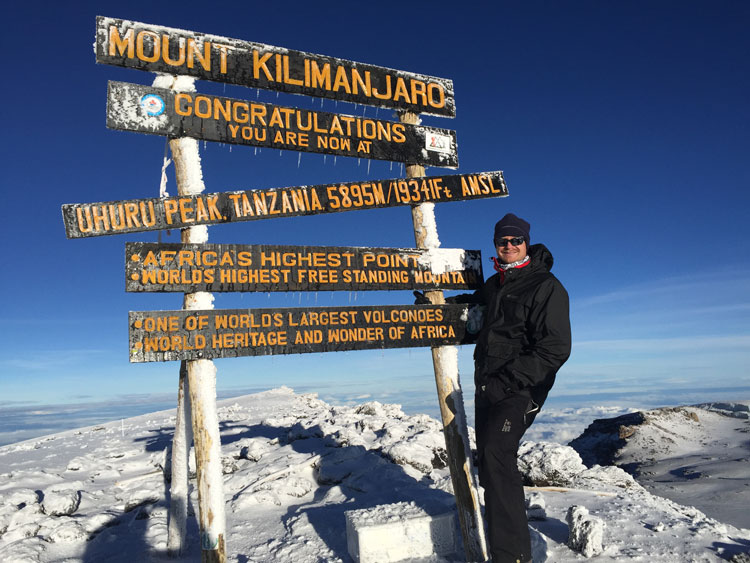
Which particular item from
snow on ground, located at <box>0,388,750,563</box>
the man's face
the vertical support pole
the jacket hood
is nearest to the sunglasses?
the man's face

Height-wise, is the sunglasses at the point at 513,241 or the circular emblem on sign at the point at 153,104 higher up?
the circular emblem on sign at the point at 153,104

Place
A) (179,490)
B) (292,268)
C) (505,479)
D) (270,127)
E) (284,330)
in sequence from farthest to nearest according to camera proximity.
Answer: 1. (179,490)
2. (270,127)
3. (292,268)
4. (284,330)
5. (505,479)

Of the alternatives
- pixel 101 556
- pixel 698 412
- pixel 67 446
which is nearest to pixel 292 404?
pixel 67 446

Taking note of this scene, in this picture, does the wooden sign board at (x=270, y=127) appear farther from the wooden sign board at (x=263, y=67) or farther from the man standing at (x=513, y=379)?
the man standing at (x=513, y=379)

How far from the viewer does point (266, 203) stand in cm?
445

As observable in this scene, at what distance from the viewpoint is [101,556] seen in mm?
5336

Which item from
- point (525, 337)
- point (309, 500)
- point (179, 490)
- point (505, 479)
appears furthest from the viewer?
point (309, 500)

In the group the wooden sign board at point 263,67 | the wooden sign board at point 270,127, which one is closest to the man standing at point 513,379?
the wooden sign board at point 270,127

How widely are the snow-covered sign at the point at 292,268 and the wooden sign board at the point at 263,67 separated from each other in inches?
68.8

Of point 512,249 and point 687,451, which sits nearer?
point 512,249

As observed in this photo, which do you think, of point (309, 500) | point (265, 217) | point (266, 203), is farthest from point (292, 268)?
point (309, 500)

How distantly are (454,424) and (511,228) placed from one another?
2.11 meters

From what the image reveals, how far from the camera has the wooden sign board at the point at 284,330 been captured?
390 centimetres

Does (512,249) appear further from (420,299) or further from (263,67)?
(263,67)
